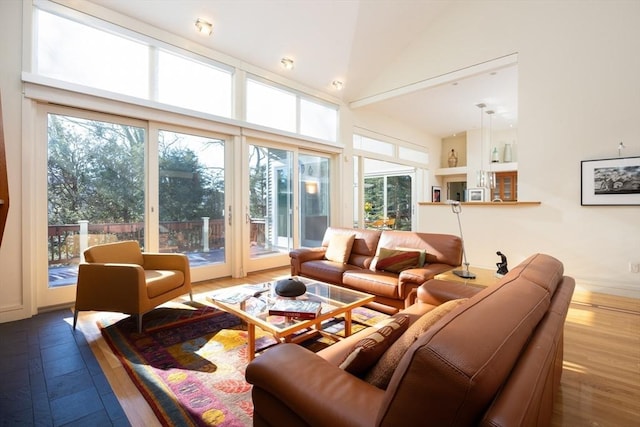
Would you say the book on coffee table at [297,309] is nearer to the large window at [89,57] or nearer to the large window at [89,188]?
the large window at [89,188]

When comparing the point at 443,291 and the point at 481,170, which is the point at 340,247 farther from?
the point at 481,170

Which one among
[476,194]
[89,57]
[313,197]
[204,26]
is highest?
[204,26]

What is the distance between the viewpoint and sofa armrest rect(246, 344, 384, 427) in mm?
928

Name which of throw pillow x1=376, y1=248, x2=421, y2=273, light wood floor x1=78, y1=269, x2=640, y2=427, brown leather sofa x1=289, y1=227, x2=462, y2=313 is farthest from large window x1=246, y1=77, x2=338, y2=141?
light wood floor x1=78, y1=269, x2=640, y2=427

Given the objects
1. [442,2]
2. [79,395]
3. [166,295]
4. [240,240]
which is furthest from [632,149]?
[79,395]

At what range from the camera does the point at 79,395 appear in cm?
188

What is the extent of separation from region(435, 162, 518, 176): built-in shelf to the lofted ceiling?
1675 mm

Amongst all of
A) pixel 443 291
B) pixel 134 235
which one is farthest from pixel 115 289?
pixel 443 291

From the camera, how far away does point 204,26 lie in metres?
4.00

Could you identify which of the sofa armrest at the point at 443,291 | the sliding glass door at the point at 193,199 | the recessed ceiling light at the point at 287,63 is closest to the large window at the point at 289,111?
the recessed ceiling light at the point at 287,63

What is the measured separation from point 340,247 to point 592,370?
8.28 feet

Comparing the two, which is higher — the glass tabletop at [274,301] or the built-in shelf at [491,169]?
the built-in shelf at [491,169]

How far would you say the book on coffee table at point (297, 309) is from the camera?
2117 millimetres

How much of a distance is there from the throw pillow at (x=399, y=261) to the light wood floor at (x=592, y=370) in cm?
140
